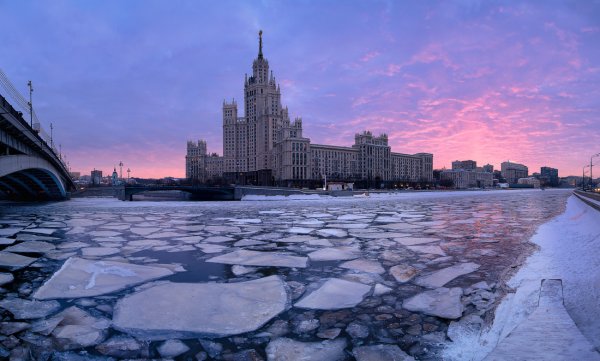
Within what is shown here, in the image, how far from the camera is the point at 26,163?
77.0 feet

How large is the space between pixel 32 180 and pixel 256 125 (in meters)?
110

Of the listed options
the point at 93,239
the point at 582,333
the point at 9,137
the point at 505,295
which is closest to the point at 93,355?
the point at 582,333

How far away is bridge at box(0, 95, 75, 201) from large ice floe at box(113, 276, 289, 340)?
56.6 feet

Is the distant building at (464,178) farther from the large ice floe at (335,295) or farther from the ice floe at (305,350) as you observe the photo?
the ice floe at (305,350)

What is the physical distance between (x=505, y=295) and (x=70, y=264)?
6.76 meters

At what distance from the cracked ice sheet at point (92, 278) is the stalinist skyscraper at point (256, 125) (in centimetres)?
11769

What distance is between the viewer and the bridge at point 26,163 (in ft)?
60.4

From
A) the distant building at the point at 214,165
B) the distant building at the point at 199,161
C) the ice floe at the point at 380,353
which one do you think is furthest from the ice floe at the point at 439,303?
the distant building at the point at 214,165

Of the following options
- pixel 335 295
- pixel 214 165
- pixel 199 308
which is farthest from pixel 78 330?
pixel 214 165

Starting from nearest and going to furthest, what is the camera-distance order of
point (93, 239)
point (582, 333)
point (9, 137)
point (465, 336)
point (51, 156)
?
1. point (582, 333)
2. point (465, 336)
3. point (93, 239)
4. point (9, 137)
5. point (51, 156)

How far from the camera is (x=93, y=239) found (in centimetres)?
896

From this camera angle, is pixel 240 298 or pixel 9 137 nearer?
pixel 240 298

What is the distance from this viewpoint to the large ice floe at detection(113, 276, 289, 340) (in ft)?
10.6

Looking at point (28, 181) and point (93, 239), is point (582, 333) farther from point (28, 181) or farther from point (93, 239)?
point (28, 181)
